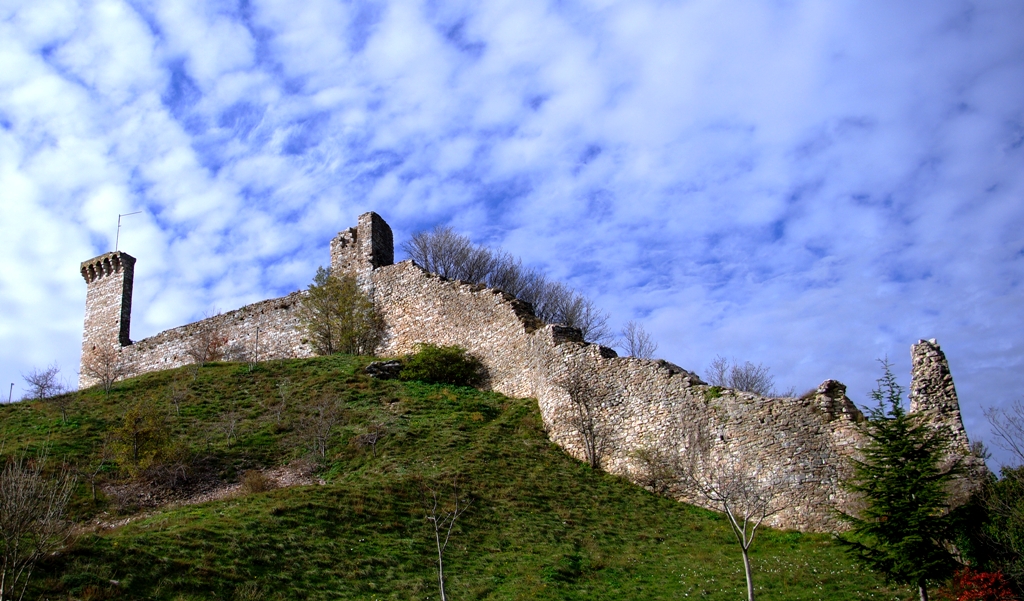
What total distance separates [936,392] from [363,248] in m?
27.9

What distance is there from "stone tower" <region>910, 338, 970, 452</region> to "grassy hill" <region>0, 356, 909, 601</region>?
3.95 metres

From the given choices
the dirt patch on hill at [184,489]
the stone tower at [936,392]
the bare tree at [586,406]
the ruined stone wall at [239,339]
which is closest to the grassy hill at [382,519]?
the dirt patch on hill at [184,489]

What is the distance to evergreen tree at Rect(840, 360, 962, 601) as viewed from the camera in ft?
53.9

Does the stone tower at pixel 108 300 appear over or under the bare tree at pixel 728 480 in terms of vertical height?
over

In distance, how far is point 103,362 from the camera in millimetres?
46188

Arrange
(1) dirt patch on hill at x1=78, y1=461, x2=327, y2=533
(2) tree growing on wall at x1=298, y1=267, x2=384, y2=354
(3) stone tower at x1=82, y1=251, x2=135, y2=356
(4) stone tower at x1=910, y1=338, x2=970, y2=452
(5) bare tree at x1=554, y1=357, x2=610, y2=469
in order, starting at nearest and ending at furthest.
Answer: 1. (4) stone tower at x1=910, y1=338, x2=970, y2=452
2. (1) dirt patch on hill at x1=78, y1=461, x2=327, y2=533
3. (5) bare tree at x1=554, y1=357, x2=610, y2=469
4. (2) tree growing on wall at x1=298, y1=267, x2=384, y2=354
5. (3) stone tower at x1=82, y1=251, x2=135, y2=356

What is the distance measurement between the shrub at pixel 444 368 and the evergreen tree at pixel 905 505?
707 inches

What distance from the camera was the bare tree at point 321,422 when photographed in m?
26.2

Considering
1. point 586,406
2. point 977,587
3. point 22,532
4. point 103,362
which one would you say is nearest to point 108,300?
point 103,362

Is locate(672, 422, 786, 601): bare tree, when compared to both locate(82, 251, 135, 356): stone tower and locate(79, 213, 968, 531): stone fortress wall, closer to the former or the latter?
locate(79, 213, 968, 531): stone fortress wall

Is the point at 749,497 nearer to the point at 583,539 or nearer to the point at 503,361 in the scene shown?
the point at 583,539

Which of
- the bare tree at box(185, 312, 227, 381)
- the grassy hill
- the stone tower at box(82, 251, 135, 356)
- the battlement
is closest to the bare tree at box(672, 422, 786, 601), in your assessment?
the grassy hill

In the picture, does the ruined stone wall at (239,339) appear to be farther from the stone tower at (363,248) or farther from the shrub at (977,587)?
the shrub at (977,587)

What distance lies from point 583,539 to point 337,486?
653cm
